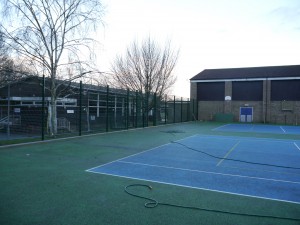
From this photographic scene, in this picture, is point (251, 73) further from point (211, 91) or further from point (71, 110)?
point (71, 110)

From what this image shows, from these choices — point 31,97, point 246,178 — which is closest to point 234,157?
point 246,178

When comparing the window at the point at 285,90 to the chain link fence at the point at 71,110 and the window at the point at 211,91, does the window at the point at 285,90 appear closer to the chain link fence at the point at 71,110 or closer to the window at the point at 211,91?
the window at the point at 211,91

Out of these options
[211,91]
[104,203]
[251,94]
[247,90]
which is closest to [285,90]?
[251,94]

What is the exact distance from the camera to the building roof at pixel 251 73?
1287 inches

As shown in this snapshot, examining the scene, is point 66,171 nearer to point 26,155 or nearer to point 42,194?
point 42,194

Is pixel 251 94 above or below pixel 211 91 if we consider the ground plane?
below

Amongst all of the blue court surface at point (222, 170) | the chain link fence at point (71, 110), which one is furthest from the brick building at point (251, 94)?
the blue court surface at point (222, 170)

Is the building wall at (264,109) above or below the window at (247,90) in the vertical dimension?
below

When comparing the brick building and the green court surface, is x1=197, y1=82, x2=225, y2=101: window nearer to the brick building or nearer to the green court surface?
the brick building

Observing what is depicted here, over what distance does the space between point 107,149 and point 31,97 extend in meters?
12.4

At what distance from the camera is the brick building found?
105 ft

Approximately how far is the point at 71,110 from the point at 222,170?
37.7 ft

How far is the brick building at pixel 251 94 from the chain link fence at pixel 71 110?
10.0 meters

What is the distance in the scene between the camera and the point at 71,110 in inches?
645
